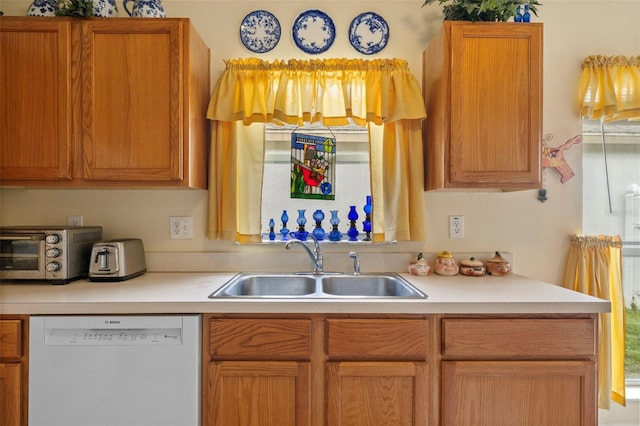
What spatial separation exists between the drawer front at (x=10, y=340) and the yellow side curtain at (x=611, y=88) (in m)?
2.89

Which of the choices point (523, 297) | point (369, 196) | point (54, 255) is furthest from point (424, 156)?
point (54, 255)

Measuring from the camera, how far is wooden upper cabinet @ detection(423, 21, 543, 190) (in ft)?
5.63

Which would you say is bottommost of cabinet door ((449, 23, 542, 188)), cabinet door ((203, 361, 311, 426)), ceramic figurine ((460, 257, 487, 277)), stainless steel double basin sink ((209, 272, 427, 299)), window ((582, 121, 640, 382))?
cabinet door ((203, 361, 311, 426))

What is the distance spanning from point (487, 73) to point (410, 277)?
1.07 m

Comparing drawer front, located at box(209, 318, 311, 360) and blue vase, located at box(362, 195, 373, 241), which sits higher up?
blue vase, located at box(362, 195, 373, 241)

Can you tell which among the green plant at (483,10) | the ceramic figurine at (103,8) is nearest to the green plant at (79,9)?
the ceramic figurine at (103,8)

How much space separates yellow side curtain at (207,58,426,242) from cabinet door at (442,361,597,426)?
77cm

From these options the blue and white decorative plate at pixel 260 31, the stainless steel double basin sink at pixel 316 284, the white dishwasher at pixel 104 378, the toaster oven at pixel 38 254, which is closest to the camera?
the white dishwasher at pixel 104 378

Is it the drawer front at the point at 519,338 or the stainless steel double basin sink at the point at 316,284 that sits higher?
the stainless steel double basin sink at the point at 316,284

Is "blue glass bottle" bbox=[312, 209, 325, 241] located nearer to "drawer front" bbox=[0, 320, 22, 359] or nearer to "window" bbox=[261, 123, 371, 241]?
"window" bbox=[261, 123, 371, 241]

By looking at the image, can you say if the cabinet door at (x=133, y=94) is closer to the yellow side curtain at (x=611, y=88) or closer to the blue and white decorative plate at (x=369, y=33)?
the blue and white decorative plate at (x=369, y=33)

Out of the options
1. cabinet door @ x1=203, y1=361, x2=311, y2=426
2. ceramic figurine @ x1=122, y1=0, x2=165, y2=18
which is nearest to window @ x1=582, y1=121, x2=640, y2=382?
cabinet door @ x1=203, y1=361, x2=311, y2=426

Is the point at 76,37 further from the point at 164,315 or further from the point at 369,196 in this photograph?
the point at 369,196

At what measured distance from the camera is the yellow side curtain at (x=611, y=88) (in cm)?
200
